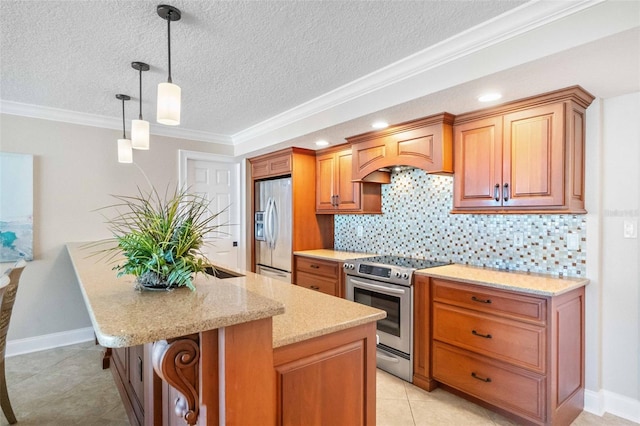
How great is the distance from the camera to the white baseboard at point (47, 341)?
10.9 feet

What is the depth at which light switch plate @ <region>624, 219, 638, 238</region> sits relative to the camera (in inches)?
87.8

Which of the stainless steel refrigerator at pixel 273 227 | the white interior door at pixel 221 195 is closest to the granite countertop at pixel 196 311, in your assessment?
the stainless steel refrigerator at pixel 273 227

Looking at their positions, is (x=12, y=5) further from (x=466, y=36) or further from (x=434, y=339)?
(x=434, y=339)

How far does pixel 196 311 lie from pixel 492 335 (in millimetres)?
2069

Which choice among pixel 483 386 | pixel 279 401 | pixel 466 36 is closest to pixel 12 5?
pixel 279 401

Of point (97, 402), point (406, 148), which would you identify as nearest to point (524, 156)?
point (406, 148)

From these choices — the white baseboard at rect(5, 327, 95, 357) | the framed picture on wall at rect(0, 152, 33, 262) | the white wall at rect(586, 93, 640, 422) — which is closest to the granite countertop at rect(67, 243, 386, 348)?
the white wall at rect(586, 93, 640, 422)

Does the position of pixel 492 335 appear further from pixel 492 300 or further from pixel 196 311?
pixel 196 311

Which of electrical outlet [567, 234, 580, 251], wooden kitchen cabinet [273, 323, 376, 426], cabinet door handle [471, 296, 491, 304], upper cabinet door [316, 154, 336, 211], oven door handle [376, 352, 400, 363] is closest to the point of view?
wooden kitchen cabinet [273, 323, 376, 426]

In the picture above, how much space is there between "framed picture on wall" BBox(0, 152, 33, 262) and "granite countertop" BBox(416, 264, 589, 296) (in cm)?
375

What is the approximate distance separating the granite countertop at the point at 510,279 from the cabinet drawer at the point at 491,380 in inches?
20.9

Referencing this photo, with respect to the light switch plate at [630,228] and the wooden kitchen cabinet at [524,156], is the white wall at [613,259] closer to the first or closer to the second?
the light switch plate at [630,228]

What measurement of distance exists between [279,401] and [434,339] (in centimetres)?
185

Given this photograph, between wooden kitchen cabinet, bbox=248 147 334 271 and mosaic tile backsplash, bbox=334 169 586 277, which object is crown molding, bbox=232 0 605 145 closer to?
wooden kitchen cabinet, bbox=248 147 334 271
